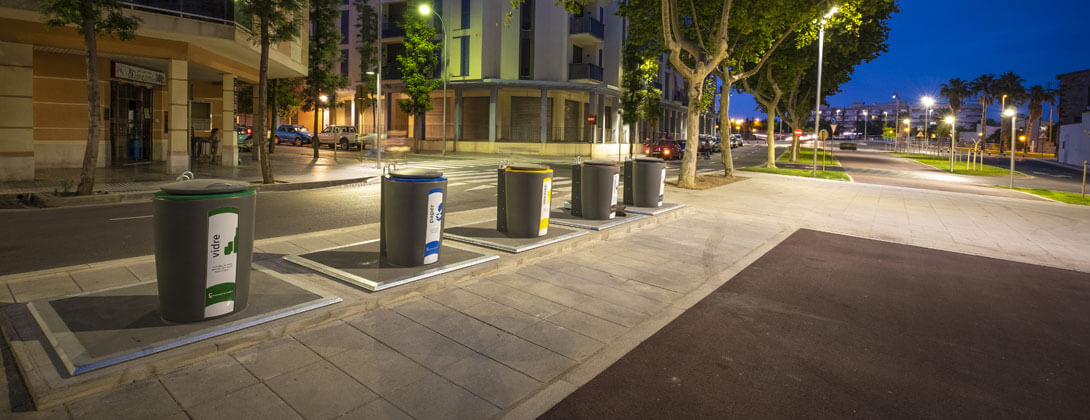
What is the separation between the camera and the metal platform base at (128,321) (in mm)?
3711

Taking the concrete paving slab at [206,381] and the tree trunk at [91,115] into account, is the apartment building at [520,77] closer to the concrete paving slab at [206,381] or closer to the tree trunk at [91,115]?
the tree trunk at [91,115]

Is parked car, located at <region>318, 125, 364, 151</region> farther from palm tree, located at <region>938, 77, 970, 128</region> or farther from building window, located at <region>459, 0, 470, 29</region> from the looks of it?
palm tree, located at <region>938, 77, 970, 128</region>

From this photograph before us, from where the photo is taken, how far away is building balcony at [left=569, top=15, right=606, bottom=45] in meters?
42.8

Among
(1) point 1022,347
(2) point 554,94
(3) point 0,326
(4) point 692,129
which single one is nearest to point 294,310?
(3) point 0,326

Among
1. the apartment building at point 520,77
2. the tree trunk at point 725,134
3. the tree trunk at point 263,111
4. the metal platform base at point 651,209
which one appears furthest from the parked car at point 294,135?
the metal platform base at point 651,209

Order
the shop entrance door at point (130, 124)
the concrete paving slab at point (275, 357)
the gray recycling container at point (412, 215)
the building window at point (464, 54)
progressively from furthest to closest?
1. the building window at point (464, 54)
2. the shop entrance door at point (130, 124)
3. the gray recycling container at point (412, 215)
4. the concrete paving slab at point (275, 357)

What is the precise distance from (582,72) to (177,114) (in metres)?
29.5

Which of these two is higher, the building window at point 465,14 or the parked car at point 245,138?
the building window at point 465,14

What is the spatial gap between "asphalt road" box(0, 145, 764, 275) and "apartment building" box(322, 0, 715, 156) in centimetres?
2775

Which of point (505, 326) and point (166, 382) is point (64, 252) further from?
point (505, 326)

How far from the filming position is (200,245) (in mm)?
4156

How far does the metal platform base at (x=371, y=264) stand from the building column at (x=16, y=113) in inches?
555

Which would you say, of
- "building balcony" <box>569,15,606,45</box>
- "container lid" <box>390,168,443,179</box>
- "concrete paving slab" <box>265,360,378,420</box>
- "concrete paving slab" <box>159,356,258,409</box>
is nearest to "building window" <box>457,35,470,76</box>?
"building balcony" <box>569,15,606,45</box>

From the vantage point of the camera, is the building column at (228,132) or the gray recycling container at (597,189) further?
the building column at (228,132)
